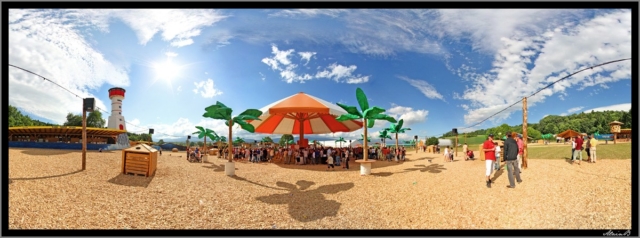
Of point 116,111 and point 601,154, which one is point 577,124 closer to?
point 601,154

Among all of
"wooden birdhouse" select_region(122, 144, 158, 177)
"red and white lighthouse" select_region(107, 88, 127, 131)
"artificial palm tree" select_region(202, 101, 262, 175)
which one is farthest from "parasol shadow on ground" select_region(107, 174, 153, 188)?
"red and white lighthouse" select_region(107, 88, 127, 131)

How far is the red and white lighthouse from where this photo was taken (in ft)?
108

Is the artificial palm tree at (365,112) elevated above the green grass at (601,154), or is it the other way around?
the artificial palm tree at (365,112)

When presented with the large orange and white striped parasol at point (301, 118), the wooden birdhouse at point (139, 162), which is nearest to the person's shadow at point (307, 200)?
the wooden birdhouse at point (139, 162)

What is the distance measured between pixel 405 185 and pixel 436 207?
2478 millimetres

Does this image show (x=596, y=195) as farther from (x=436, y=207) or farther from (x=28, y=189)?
(x=28, y=189)

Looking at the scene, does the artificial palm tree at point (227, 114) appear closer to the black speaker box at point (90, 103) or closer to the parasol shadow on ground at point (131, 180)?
the parasol shadow on ground at point (131, 180)

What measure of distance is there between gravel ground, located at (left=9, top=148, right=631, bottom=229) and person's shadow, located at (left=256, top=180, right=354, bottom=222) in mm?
25

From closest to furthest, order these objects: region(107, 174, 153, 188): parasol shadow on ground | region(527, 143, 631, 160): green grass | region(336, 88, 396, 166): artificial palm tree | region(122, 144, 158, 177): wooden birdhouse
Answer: region(107, 174, 153, 188): parasol shadow on ground → region(122, 144, 158, 177): wooden birdhouse → region(336, 88, 396, 166): artificial palm tree → region(527, 143, 631, 160): green grass

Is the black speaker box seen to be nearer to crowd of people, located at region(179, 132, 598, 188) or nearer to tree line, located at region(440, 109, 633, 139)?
crowd of people, located at region(179, 132, 598, 188)

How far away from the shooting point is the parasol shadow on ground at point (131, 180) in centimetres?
774

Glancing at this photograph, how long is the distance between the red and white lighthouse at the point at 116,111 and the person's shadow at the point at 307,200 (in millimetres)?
34024

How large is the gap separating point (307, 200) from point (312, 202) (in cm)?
23

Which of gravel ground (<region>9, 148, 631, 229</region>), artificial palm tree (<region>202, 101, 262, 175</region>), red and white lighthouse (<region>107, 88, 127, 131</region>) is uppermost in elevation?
red and white lighthouse (<region>107, 88, 127, 131</region>)
